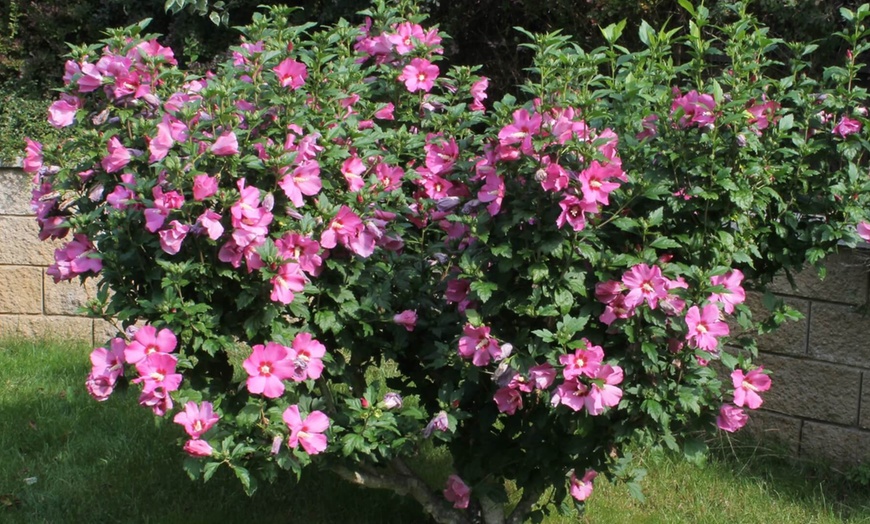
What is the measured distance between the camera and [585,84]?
234 cm

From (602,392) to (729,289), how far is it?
1.31ft

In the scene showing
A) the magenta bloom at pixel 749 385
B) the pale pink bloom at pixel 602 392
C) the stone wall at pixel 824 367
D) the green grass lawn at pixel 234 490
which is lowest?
the green grass lawn at pixel 234 490

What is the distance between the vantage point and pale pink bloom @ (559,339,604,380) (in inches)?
89.0

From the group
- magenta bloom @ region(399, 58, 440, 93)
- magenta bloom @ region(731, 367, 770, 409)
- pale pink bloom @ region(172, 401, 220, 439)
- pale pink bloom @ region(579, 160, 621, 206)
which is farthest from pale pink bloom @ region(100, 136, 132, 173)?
magenta bloom @ region(731, 367, 770, 409)

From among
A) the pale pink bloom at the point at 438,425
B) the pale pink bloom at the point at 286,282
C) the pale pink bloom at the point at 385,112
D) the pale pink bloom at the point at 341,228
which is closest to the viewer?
the pale pink bloom at the point at 286,282

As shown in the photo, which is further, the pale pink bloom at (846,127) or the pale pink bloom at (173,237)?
the pale pink bloom at (846,127)

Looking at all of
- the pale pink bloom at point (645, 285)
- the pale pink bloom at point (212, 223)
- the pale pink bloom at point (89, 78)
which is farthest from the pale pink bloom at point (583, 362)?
the pale pink bloom at point (89, 78)

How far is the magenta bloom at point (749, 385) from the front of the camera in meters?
2.54

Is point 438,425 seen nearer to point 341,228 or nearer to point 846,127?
point 341,228

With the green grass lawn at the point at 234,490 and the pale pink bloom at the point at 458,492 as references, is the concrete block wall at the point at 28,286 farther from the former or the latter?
the pale pink bloom at the point at 458,492

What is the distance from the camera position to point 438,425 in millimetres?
2504

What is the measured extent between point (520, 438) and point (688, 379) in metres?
0.54

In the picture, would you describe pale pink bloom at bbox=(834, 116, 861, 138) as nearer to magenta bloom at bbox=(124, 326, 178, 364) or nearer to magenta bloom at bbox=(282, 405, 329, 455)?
magenta bloom at bbox=(282, 405, 329, 455)

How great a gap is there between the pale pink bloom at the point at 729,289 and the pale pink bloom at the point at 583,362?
1.05ft
